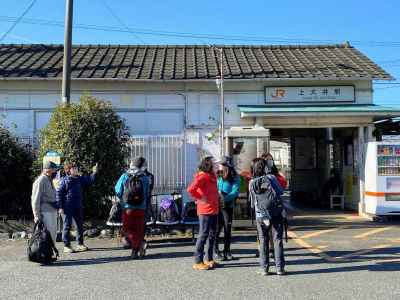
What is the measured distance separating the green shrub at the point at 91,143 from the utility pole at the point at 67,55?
517mm

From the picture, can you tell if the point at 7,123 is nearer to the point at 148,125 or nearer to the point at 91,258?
the point at 148,125

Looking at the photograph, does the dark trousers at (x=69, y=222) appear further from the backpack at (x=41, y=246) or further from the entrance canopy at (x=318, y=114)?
the entrance canopy at (x=318, y=114)

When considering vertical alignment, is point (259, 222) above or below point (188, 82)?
below

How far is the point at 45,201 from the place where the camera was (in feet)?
28.4

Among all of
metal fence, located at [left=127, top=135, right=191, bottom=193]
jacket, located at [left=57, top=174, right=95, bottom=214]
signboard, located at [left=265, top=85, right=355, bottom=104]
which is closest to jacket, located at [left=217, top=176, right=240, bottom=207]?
jacket, located at [left=57, top=174, right=95, bottom=214]

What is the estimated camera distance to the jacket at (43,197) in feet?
27.9

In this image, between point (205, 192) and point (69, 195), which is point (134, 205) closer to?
point (69, 195)

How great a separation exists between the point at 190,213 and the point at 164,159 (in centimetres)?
357

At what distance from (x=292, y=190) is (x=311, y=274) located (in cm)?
1361

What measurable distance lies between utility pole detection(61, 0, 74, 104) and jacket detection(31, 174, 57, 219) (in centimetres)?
396

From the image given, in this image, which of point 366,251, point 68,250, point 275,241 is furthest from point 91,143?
point 366,251

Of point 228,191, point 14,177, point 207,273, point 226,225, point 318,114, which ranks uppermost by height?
point 318,114

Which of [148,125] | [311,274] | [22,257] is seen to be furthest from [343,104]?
[22,257]

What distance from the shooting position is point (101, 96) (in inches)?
578
